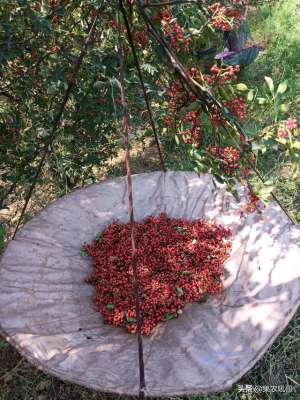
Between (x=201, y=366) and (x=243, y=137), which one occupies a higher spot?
(x=243, y=137)

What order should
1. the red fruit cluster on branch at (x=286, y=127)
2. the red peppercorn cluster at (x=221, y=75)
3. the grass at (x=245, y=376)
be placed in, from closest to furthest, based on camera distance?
the red fruit cluster on branch at (x=286, y=127) < the red peppercorn cluster at (x=221, y=75) < the grass at (x=245, y=376)

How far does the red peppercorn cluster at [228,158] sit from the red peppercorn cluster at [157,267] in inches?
30.2

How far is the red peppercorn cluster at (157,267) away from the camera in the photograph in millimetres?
1931

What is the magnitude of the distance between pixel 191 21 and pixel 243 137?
106 centimetres

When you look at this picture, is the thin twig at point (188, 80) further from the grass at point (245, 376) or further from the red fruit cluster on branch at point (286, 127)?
the grass at point (245, 376)

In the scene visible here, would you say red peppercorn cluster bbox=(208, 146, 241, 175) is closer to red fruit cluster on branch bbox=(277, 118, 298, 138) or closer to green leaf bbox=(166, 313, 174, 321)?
red fruit cluster on branch bbox=(277, 118, 298, 138)

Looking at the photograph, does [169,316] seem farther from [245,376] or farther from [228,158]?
[228,158]

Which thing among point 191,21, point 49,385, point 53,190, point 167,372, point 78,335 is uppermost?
point 191,21

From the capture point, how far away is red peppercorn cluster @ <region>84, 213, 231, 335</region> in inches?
76.0

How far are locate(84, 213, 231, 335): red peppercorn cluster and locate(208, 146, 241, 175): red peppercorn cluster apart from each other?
766 millimetres

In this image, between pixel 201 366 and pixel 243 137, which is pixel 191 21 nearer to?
pixel 243 137

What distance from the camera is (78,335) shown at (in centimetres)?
173

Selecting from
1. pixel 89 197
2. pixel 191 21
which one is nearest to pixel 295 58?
pixel 191 21

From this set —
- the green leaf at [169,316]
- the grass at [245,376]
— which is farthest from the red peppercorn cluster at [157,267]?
the grass at [245,376]
